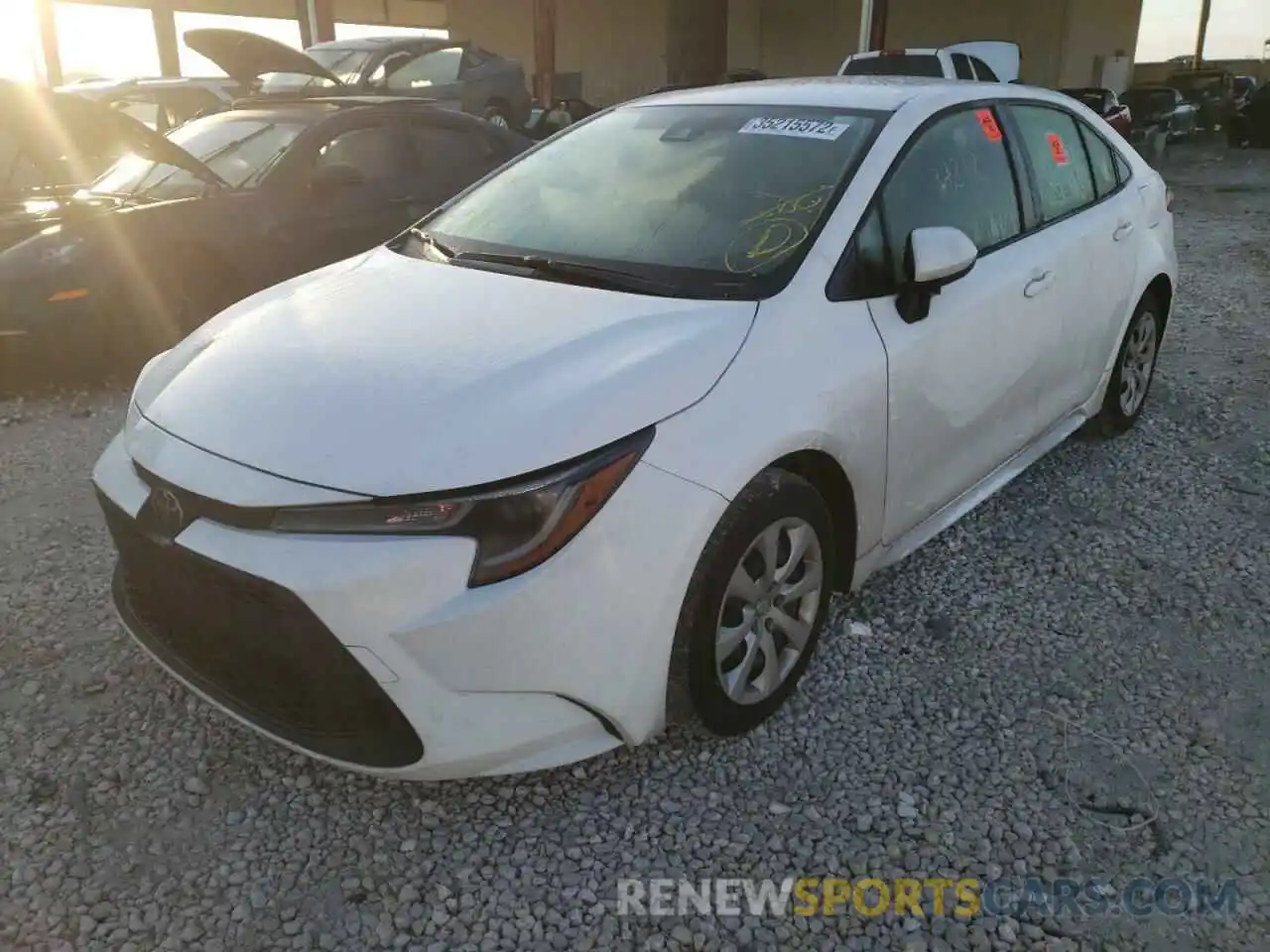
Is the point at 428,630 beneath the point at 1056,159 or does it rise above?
beneath

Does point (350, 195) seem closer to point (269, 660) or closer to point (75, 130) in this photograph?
point (75, 130)

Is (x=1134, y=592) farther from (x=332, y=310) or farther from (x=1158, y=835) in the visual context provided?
(x=332, y=310)

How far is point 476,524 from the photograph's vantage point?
205 centimetres

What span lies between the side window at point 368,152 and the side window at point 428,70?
6.19 meters

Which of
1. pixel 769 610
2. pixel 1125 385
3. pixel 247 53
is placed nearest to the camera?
pixel 769 610

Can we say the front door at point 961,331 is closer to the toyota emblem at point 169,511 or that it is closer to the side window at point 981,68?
the toyota emblem at point 169,511

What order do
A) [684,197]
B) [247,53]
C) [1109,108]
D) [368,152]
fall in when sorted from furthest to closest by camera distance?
[1109,108] → [247,53] → [368,152] → [684,197]

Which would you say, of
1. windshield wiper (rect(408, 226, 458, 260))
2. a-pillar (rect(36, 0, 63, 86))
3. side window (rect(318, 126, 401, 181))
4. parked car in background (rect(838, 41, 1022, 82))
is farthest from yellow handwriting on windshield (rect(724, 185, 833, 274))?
a-pillar (rect(36, 0, 63, 86))

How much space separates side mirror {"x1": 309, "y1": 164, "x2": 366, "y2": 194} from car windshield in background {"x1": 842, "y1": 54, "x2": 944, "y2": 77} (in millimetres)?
7246

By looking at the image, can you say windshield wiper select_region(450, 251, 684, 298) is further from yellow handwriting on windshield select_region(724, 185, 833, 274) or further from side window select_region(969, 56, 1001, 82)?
side window select_region(969, 56, 1001, 82)

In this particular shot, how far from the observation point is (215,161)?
586 centimetres

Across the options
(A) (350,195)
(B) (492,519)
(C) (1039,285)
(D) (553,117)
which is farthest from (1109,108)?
(B) (492,519)

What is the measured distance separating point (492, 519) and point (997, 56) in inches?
506

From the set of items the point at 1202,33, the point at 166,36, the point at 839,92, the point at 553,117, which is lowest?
the point at 553,117
